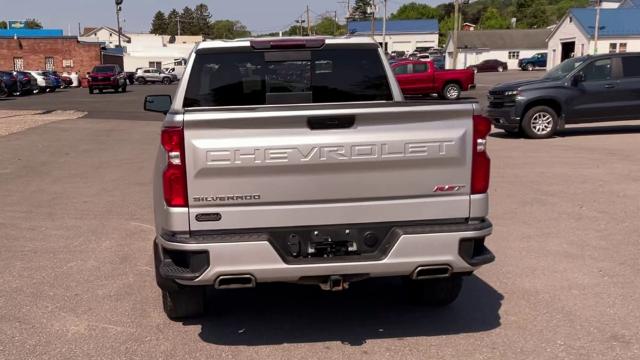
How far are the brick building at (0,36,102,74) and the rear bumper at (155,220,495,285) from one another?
71.4 m

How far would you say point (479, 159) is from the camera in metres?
4.23

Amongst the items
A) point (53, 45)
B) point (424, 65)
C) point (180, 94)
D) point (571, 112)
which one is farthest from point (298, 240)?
point (53, 45)

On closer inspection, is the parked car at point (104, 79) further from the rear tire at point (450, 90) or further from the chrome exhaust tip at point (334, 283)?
the chrome exhaust tip at point (334, 283)

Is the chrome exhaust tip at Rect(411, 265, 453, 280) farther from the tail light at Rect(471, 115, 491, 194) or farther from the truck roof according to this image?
the truck roof

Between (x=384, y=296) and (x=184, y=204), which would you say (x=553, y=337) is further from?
(x=184, y=204)

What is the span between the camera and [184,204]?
401cm

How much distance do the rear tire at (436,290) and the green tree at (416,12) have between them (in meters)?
183

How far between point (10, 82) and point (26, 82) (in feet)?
8.30

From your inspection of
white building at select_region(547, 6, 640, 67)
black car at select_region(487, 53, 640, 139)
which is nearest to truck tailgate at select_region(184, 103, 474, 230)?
black car at select_region(487, 53, 640, 139)

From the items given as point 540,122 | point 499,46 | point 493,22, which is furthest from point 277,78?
point 493,22

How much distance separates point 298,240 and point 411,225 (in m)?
0.70

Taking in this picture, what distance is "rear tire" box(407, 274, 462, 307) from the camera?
508 centimetres

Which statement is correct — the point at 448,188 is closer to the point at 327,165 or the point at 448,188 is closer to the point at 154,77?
the point at 327,165

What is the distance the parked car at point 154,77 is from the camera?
6638cm
